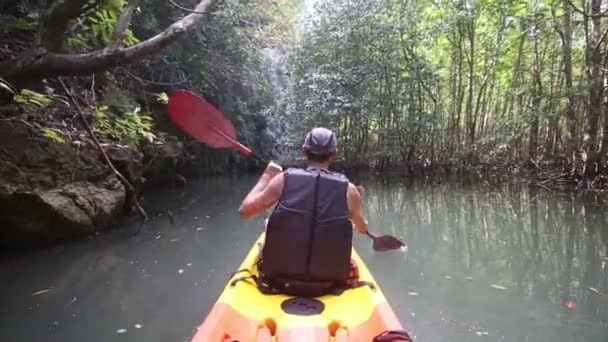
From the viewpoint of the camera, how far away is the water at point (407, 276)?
9.18 feet

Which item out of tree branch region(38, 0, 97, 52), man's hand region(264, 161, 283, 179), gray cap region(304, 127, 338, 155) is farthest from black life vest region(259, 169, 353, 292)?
tree branch region(38, 0, 97, 52)

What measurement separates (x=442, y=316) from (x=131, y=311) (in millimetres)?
1951

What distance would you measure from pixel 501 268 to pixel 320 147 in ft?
8.63

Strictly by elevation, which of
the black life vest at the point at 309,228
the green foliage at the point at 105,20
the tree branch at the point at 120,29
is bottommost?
the black life vest at the point at 309,228

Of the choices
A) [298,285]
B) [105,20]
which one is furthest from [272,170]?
[105,20]

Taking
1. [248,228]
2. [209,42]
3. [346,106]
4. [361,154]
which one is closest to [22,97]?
[248,228]

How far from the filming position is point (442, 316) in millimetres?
2924

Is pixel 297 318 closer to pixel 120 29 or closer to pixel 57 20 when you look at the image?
pixel 120 29

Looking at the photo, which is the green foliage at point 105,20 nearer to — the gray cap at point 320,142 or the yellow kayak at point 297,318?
the gray cap at point 320,142

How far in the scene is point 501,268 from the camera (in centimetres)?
396

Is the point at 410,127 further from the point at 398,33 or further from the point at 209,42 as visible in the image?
the point at 209,42

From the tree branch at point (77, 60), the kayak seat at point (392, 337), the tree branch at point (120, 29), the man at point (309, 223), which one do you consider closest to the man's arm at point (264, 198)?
the man at point (309, 223)

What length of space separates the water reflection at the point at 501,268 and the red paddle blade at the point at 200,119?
1582 mm

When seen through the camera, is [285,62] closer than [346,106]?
No
